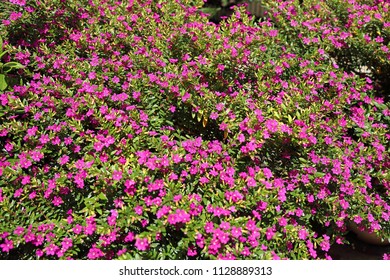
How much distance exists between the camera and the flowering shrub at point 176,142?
2.05 m

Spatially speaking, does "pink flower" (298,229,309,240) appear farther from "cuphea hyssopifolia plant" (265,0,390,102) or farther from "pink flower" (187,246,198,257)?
"cuphea hyssopifolia plant" (265,0,390,102)

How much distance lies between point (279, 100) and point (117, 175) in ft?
3.83

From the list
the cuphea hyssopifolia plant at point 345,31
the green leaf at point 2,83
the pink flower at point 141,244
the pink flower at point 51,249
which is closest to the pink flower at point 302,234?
the pink flower at point 141,244

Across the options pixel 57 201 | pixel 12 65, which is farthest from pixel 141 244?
pixel 12 65

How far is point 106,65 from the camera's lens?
273cm

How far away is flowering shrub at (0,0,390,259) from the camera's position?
2.05m

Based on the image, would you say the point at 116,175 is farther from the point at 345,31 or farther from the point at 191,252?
the point at 345,31

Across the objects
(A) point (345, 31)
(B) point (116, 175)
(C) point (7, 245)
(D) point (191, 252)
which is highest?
(A) point (345, 31)

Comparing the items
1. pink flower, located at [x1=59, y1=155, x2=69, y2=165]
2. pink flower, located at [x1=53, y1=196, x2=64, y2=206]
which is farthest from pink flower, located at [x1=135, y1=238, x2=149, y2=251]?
pink flower, located at [x1=59, y1=155, x2=69, y2=165]

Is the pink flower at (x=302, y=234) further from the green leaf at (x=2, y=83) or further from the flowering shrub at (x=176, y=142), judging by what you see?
the green leaf at (x=2, y=83)

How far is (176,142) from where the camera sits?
2.33m

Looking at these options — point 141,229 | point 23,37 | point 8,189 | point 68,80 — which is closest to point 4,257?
point 8,189
